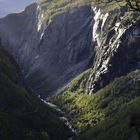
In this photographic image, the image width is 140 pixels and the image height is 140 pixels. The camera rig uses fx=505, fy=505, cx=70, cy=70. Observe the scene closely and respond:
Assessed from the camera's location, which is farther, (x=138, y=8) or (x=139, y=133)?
(x=138, y=8)

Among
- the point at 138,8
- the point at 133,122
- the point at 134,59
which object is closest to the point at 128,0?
the point at 138,8

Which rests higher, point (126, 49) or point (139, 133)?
point (126, 49)

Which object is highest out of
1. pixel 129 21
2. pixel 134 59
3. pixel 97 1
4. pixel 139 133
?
pixel 97 1

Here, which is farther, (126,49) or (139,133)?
(126,49)

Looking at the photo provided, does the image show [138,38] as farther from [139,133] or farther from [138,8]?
[139,133]

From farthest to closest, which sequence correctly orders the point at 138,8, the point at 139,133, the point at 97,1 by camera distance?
the point at 97,1, the point at 138,8, the point at 139,133

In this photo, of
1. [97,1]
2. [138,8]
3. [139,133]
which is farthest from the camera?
[97,1]

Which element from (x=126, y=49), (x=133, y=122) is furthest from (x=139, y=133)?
(x=126, y=49)

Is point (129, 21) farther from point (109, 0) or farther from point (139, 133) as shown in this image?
point (139, 133)

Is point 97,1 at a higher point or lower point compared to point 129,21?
higher
